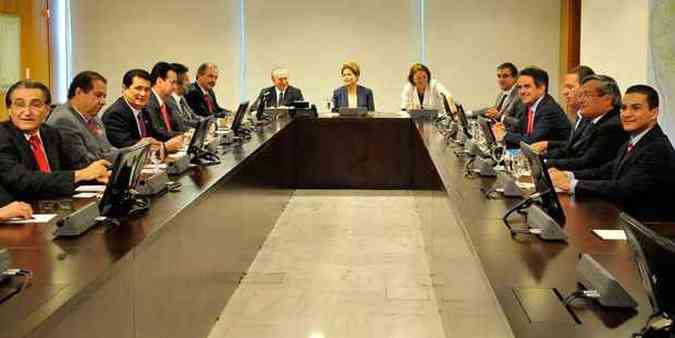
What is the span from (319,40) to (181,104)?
370 centimetres

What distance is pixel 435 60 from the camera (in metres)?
11.1

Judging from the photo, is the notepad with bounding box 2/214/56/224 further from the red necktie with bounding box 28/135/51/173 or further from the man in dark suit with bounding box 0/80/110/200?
the red necktie with bounding box 28/135/51/173

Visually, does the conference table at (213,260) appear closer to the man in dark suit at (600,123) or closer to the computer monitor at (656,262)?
the computer monitor at (656,262)

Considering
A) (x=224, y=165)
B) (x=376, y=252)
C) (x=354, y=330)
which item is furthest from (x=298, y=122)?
(x=354, y=330)

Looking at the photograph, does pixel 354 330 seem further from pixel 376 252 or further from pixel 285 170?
pixel 285 170

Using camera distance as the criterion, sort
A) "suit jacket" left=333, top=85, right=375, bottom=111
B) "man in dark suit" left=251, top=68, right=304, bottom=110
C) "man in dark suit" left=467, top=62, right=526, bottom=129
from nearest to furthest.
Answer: "man in dark suit" left=467, top=62, right=526, bottom=129
"suit jacket" left=333, top=85, right=375, bottom=111
"man in dark suit" left=251, top=68, right=304, bottom=110

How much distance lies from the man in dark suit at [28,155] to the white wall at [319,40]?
24.5 feet

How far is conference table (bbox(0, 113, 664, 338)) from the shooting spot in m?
1.92

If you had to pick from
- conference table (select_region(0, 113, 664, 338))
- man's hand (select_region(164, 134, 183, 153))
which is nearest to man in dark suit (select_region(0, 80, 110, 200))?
conference table (select_region(0, 113, 664, 338))

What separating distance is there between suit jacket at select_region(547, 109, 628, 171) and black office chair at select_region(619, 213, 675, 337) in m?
2.79

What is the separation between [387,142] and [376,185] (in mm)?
406

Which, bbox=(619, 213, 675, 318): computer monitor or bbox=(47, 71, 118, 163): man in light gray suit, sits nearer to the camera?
bbox=(619, 213, 675, 318): computer monitor

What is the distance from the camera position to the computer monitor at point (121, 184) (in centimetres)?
294

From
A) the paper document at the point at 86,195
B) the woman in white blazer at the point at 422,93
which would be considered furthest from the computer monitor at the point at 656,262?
the woman in white blazer at the point at 422,93
